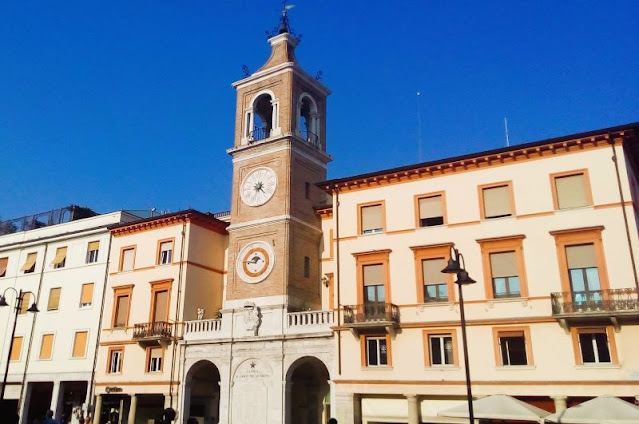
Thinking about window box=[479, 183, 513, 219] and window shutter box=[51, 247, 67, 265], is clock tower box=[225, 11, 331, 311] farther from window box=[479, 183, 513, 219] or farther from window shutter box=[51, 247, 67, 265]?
window shutter box=[51, 247, 67, 265]

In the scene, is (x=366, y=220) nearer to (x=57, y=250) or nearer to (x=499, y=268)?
(x=499, y=268)

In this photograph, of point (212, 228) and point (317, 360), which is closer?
point (317, 360)

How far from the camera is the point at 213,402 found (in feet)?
122

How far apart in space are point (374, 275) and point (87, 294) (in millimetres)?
22029

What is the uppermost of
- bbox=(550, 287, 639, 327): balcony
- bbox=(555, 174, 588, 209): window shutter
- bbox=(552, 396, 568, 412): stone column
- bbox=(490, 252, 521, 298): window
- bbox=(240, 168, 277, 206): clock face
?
bbox=(240, 168, 277, 206): clock face

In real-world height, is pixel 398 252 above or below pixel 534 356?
above

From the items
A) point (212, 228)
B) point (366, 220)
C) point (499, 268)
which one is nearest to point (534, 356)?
point (499, 268)

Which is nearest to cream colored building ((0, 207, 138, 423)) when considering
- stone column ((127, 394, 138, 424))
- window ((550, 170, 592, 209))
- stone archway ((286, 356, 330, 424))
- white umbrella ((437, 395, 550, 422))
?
stone column ((127, 394, 138, 424))

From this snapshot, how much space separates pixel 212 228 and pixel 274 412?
1376cm

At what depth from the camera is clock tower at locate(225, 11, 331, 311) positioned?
34.2 metres

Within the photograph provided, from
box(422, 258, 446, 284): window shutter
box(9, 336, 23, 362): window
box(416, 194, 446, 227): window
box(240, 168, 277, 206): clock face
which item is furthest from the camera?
box(9, 336, 23, 362): window

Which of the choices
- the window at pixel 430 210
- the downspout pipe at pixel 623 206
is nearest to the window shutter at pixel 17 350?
the window at pixel 430 210

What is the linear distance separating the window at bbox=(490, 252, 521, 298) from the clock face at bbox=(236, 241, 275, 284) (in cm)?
1271

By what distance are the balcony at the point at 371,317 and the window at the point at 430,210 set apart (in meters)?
4.56
